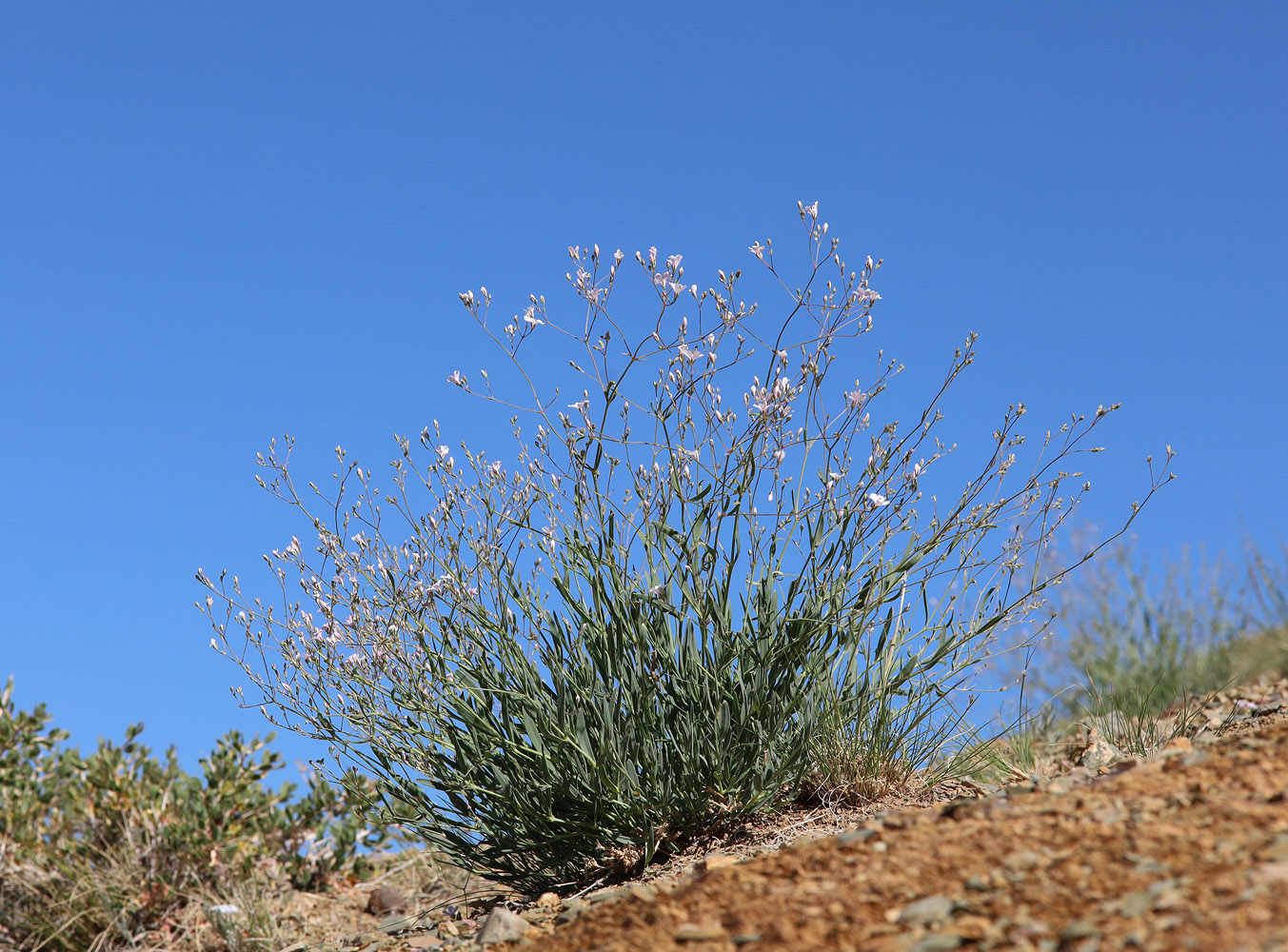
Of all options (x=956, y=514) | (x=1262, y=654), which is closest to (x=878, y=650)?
(x=956, y=514)

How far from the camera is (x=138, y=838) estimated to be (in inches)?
269

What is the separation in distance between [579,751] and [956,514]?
1.79 metres

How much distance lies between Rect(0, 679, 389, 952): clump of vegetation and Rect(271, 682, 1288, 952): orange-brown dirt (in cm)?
345

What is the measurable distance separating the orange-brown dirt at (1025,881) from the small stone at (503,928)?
7 centimetres

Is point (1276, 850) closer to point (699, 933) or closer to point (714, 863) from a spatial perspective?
point (699, 933)

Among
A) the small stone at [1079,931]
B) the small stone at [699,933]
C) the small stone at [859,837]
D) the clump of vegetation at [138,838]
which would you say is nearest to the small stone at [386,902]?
the clump of vegetation at [138,838]

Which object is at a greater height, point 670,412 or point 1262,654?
point 1262,654

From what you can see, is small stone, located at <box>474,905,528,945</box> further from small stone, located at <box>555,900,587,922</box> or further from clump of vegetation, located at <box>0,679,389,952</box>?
clump of vegetation, located at <box>0,679,389,952</box>

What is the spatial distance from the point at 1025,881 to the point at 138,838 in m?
5.98

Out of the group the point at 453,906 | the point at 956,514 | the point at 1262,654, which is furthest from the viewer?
the point at 1262,654

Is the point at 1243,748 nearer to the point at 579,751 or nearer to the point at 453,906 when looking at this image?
the point at 579,751

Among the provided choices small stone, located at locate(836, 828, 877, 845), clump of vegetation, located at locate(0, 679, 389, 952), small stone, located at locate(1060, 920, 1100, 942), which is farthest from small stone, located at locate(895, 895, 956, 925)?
clump of vegetation, located at locate(0, 679, 389, 952)

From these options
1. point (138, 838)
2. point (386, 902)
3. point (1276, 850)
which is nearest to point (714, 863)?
point (1276, 850)

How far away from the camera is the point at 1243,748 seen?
3580mm
